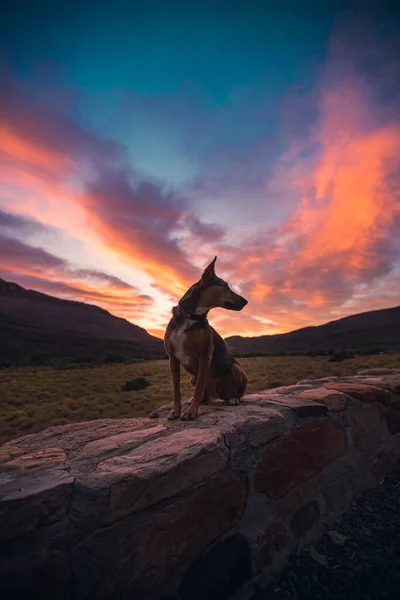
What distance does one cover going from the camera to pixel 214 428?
7.42 ft

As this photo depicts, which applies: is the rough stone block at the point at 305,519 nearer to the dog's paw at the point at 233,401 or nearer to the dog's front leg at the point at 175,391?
the dog's paw at the point at 233,401

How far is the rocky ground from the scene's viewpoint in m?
1.94

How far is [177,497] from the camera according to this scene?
67.3 inches

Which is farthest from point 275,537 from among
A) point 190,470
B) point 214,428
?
point 190,470

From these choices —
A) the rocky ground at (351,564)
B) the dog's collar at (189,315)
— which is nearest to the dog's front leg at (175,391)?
the dog's collar at (189,315)

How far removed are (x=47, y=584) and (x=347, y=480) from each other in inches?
105

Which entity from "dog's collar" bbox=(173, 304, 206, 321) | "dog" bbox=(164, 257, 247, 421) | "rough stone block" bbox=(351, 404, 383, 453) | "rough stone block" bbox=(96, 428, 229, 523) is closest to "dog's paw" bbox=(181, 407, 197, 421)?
"dog" bbox=(164, 257, 247, 421)

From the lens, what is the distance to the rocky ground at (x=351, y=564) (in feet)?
6.37

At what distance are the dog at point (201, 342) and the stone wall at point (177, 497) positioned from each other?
29cm

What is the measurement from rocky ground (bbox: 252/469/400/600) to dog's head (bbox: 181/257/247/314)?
2135 millimetres

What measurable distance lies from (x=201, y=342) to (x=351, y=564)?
2.02m

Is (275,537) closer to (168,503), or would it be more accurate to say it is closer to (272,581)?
(272,581)

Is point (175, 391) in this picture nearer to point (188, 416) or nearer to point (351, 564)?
point (188, 416)

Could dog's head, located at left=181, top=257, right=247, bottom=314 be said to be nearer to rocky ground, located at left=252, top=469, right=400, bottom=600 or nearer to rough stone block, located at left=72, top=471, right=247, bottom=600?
rough stone block, located at left=72, top=471, right=247, bottom=600
